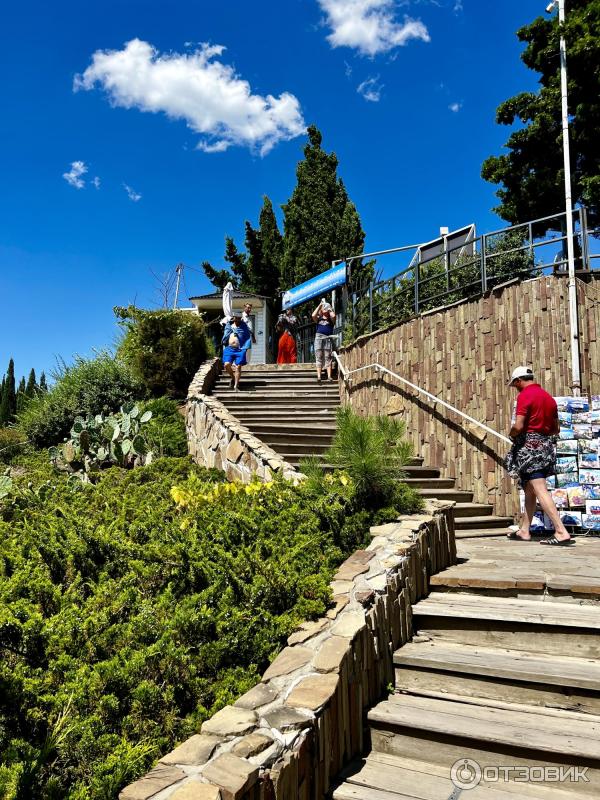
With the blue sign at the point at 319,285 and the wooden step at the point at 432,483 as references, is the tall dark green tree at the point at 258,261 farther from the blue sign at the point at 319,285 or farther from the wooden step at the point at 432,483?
the wooden step at the point at 432,483

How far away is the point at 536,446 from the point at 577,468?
46.4 inches

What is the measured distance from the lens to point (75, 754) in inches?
75.2

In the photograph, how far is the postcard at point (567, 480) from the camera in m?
5.98

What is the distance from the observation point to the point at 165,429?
10.1 metres

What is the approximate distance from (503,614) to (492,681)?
44cm

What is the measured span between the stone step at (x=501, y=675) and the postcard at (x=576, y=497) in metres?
3.28

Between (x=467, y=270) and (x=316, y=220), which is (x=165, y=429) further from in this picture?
(x=316, y=220)

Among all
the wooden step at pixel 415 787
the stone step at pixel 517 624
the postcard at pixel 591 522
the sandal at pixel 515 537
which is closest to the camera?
the wooden step at pixel 415 787

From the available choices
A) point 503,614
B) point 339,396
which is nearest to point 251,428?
point 339,396

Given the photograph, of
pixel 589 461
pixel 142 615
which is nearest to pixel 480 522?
pixel 589 461

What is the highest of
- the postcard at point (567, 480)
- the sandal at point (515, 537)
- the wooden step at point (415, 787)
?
the postcard at point (567, 480)

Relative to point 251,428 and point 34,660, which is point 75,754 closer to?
point 34,660

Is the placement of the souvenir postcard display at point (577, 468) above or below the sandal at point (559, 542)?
above

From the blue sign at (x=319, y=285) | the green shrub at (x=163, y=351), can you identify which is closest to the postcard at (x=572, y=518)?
the blue sign at (x=319, y=285)
